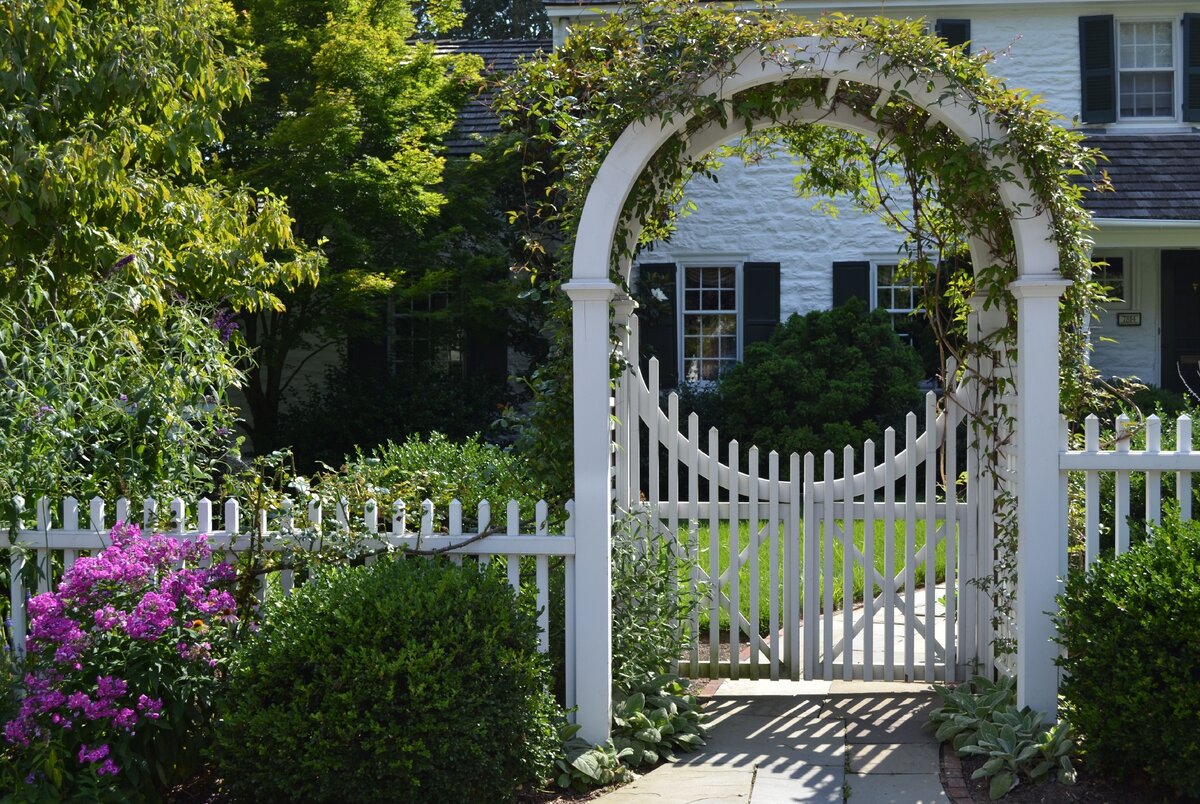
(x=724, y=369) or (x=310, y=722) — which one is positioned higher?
(x=724, y=369)

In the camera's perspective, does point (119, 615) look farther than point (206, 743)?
No

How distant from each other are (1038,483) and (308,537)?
2954mm

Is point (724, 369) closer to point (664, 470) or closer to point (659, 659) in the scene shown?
point (664, 470)

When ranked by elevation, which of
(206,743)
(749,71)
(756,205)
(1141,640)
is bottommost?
(206,743)

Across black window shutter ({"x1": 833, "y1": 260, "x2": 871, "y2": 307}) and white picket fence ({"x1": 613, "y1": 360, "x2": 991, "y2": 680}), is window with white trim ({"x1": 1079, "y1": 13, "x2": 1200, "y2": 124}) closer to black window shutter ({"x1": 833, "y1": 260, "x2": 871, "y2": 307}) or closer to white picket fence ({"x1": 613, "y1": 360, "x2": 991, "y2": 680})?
black window shutter ({"x1": 833, "y1": 260, "x2": 871, "y2": 307})

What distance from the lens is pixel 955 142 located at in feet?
16.3

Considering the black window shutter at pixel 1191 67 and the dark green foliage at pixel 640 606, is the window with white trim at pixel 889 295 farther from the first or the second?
the dark green foliage at pixel 640 606

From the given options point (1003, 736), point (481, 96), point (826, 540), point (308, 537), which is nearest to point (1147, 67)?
point (481, 96)

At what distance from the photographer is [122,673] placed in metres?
4.05

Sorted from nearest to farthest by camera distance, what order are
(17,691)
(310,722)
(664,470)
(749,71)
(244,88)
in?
(310,722) < (17,691) < (749,71) < (244,88) < (664,470)

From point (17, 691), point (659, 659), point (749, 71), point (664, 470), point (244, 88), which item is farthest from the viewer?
point (664, 470)

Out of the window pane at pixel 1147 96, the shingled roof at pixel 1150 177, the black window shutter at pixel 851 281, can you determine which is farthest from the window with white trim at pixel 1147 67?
the black window shutter at pixel 851 281

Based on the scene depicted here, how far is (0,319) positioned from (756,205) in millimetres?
10419

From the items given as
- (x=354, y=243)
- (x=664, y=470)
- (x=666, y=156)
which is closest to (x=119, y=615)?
(x=666, y=156)
